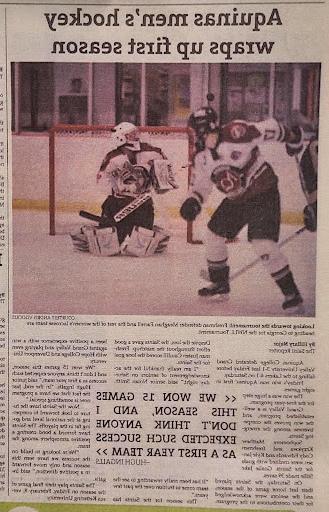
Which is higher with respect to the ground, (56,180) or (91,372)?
(56,180)

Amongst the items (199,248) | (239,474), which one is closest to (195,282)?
(199,248)

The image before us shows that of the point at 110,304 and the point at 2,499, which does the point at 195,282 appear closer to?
the point at 110,304

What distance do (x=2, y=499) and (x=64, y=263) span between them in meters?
0.17

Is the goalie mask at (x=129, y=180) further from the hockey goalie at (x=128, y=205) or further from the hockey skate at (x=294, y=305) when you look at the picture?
the hockey skate at (x=294, y=305)

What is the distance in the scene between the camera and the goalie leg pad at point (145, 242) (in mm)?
427

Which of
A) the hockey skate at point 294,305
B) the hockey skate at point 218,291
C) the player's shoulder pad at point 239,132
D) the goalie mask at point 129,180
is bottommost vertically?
the hockey skate at point 294,305

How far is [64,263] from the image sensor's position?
43cm

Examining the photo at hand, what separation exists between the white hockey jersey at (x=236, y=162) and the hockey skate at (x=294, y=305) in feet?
0.24

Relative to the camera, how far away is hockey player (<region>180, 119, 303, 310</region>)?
0.42m

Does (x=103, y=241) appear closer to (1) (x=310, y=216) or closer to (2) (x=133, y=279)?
(2) (x=133, y=279)

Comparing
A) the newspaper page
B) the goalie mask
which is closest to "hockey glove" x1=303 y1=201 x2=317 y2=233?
the newspaper page

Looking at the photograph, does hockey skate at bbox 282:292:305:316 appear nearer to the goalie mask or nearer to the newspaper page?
the newspaper page

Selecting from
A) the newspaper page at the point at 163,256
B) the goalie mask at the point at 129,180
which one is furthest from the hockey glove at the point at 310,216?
the goalie mask at the point at 129,180

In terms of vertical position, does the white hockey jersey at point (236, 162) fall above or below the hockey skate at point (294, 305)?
above
